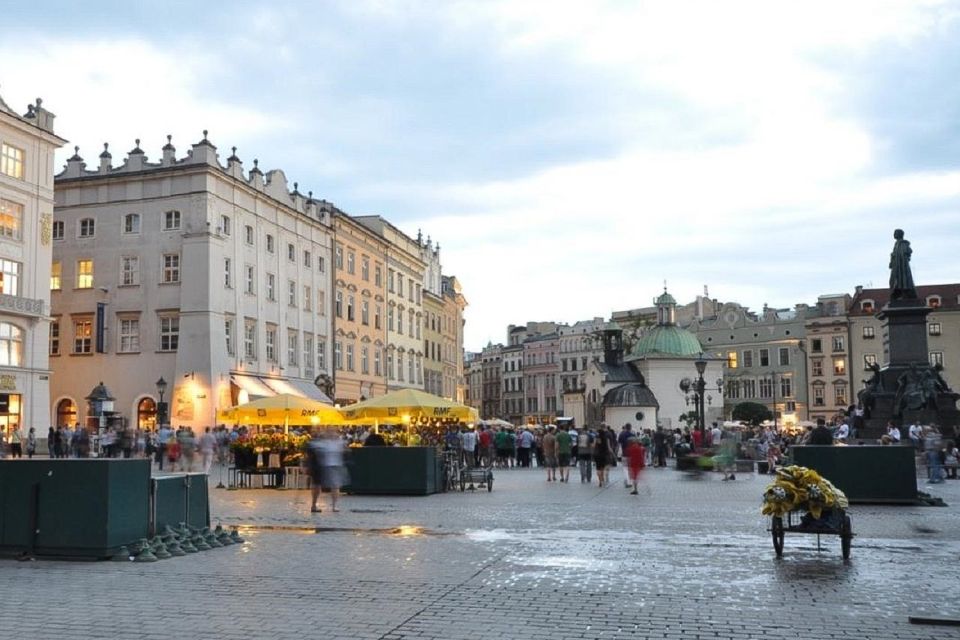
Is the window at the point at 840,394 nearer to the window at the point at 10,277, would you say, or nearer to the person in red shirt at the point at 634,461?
the window at the point at 10,277

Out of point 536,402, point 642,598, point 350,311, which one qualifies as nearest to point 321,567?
point 642,598

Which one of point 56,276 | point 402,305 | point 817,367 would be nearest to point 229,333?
point 56,276

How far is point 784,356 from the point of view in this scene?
4018 inches

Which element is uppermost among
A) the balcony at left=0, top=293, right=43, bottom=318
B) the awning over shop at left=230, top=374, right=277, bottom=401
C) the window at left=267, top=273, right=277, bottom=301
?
the window at left=267, top=273, right=277, bottom=301

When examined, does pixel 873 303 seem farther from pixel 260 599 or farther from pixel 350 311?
pixel 260 599

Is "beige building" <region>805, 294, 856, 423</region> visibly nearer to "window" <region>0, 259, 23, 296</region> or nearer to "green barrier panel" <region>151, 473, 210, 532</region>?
"window" <region>0, 259, 23, 296</region>

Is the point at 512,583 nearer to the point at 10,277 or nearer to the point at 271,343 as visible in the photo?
the point at 10,277

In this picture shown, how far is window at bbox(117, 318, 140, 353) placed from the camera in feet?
163

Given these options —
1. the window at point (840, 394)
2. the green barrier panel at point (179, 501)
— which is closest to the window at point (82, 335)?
the green barrier panel at point (179, 501)

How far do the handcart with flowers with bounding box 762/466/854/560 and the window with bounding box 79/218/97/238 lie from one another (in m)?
44.9

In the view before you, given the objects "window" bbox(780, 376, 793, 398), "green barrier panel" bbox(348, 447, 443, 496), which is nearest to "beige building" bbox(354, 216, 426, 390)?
"window" bbox(780, 376, 793, 398)

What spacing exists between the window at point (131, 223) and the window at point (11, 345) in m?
8.73

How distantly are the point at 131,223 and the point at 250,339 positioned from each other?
809 centimetres

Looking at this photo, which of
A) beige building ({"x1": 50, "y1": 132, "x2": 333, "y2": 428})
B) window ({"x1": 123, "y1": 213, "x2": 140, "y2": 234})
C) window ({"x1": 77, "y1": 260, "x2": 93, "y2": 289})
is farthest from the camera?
window ({"x1": 77, "y1": 260, "x2": 93, "y2": 289})
